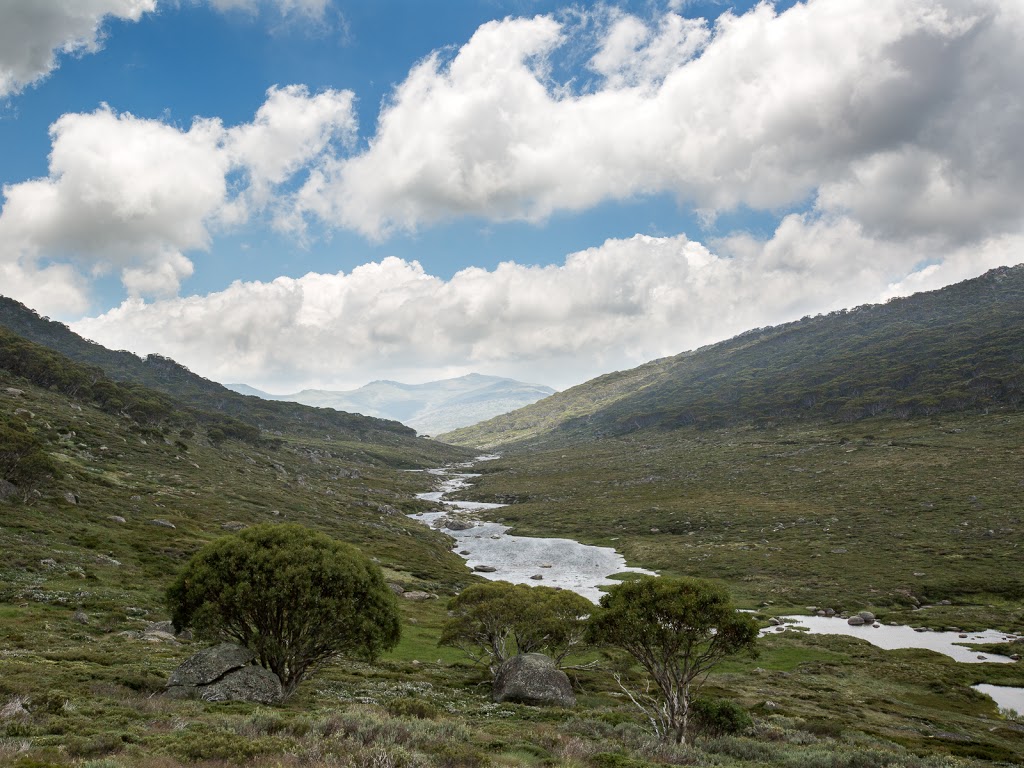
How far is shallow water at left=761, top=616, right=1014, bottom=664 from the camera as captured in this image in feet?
171

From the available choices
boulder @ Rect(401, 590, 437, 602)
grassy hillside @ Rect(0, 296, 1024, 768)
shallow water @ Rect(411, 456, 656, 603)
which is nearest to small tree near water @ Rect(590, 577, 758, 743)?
grassy hillside @ Rect(0, 296, 1024, 768)

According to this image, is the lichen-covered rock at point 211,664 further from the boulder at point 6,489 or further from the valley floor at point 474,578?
the boulder at point 6,489

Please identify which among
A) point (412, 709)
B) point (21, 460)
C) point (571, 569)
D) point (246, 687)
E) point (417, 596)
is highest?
point (21, 460)

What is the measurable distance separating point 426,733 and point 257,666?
40.3 feet

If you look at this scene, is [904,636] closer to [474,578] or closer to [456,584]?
[456,584]

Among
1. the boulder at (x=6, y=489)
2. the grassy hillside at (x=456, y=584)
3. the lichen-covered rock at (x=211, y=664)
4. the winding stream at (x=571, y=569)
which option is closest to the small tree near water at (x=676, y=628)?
the grassy hillside at (x=456, y=584)

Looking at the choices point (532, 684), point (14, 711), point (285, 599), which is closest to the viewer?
point (14, 711)

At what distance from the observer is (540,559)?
104 metres

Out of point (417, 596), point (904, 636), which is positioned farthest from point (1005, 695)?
point (417, 596)

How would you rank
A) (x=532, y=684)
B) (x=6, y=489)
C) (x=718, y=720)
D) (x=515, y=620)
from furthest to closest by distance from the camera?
(x=6, y=489)
(x=515, y=620)
(x=532, y=684)
(x=718, y=720)

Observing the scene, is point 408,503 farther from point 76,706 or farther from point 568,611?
point 76,706

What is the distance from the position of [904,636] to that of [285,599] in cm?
6978

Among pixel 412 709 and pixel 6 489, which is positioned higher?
pixel 6 489

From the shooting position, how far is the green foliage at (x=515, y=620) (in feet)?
127
